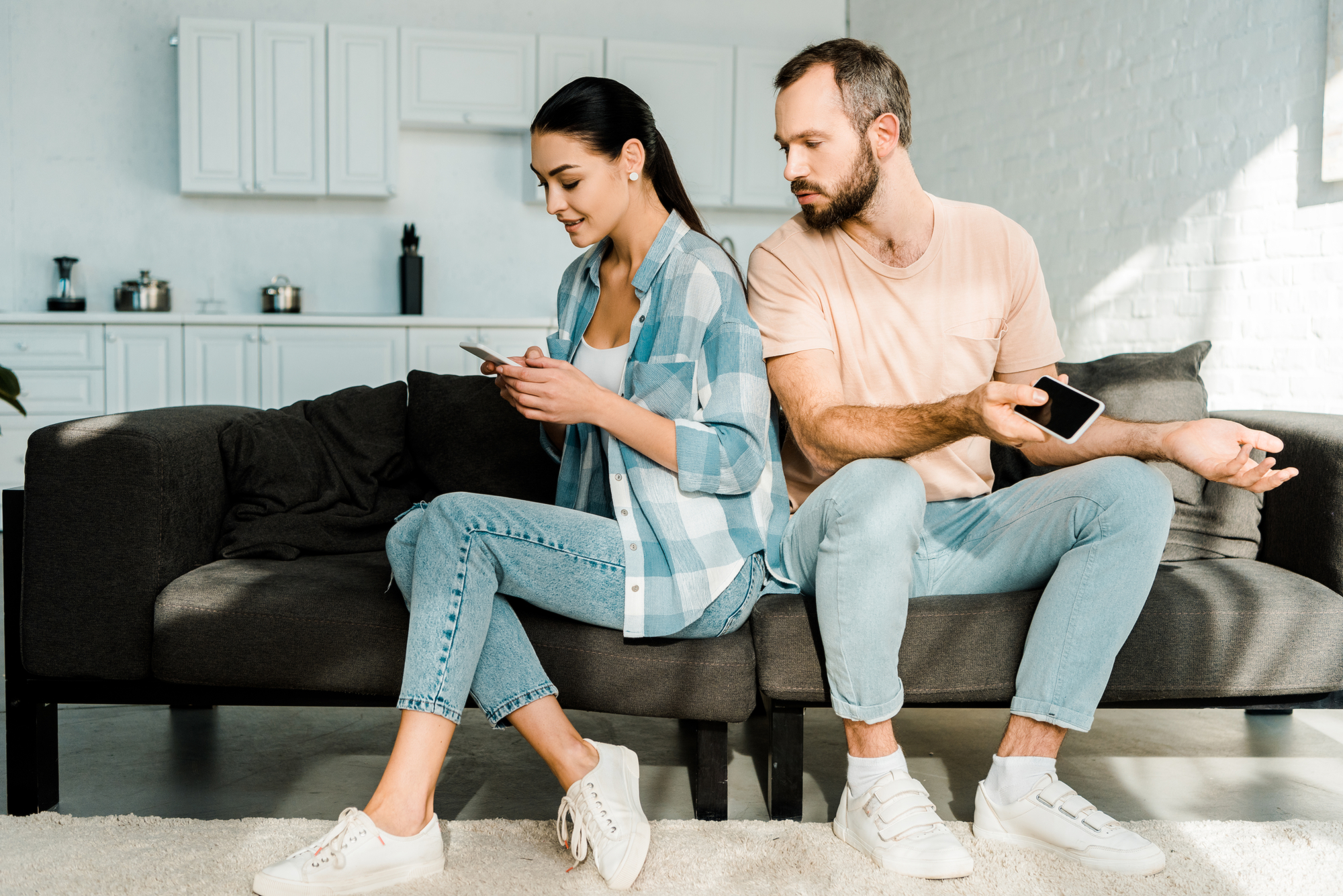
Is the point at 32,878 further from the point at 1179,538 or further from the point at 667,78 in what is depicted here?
the point at 667,78

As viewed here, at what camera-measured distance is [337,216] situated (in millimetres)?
5402

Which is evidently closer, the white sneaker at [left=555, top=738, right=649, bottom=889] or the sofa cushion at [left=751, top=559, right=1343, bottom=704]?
the white sneaker at [left=555, top=738, right=649, bottom=889]

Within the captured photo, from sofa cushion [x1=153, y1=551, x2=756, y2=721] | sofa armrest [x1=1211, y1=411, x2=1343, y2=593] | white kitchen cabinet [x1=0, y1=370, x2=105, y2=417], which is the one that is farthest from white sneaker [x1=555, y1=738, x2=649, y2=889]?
white kitchen cabinet [x1=0, y1=370, x2=105, y2=417]

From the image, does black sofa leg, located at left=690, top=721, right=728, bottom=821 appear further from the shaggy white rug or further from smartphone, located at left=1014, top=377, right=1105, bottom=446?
smartphone, located at left=1014, top=377, right=1105, bottom=446

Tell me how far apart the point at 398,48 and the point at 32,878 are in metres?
4.40

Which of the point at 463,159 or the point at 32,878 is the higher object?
the point at 463,159

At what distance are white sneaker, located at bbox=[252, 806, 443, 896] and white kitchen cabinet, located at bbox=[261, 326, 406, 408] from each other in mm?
3507

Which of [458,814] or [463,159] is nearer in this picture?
[458,814]

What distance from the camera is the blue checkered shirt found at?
1.53 meters

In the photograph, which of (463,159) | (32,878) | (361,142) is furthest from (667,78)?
(32,878)

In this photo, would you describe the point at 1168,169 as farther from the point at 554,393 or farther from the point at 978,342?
the point at 554,393

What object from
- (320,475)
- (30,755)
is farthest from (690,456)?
(30,755)

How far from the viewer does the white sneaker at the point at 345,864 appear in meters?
1.37

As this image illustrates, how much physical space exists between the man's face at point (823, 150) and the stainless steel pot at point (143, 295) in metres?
4.17
